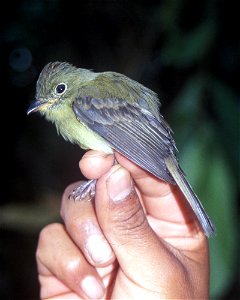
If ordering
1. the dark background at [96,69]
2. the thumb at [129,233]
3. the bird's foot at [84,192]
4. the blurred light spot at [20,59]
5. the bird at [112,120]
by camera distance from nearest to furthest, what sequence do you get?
the thumb at [129,233] < the bird at [112,120] < the bird's foot at [84,192] < the dark background at [96,69] < the blurred light spot at [20,59]

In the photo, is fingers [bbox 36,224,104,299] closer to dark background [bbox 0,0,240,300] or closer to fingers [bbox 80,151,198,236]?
fingers [bbox 80,151,198,236]

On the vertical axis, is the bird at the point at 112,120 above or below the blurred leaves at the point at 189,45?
below

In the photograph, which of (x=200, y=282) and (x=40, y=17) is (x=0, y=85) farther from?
(x=200, y=282)

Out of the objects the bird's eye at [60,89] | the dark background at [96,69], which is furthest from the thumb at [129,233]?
the dark background at [96,69]

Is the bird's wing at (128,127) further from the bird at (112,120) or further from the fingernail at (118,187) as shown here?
the fingernail at (118,187)

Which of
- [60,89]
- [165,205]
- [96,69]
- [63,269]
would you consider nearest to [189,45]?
[60,89]

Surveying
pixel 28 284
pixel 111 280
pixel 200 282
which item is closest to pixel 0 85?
pixel 28 284

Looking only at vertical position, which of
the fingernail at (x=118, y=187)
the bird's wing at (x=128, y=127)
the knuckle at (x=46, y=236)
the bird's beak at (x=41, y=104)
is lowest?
the knuckle at (x=46, y=236)

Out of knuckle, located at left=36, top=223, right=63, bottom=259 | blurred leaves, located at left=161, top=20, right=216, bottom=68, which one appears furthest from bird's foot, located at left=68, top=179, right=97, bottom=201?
blurred leaves, located at left=161, top=20, right=216, bottom=68
